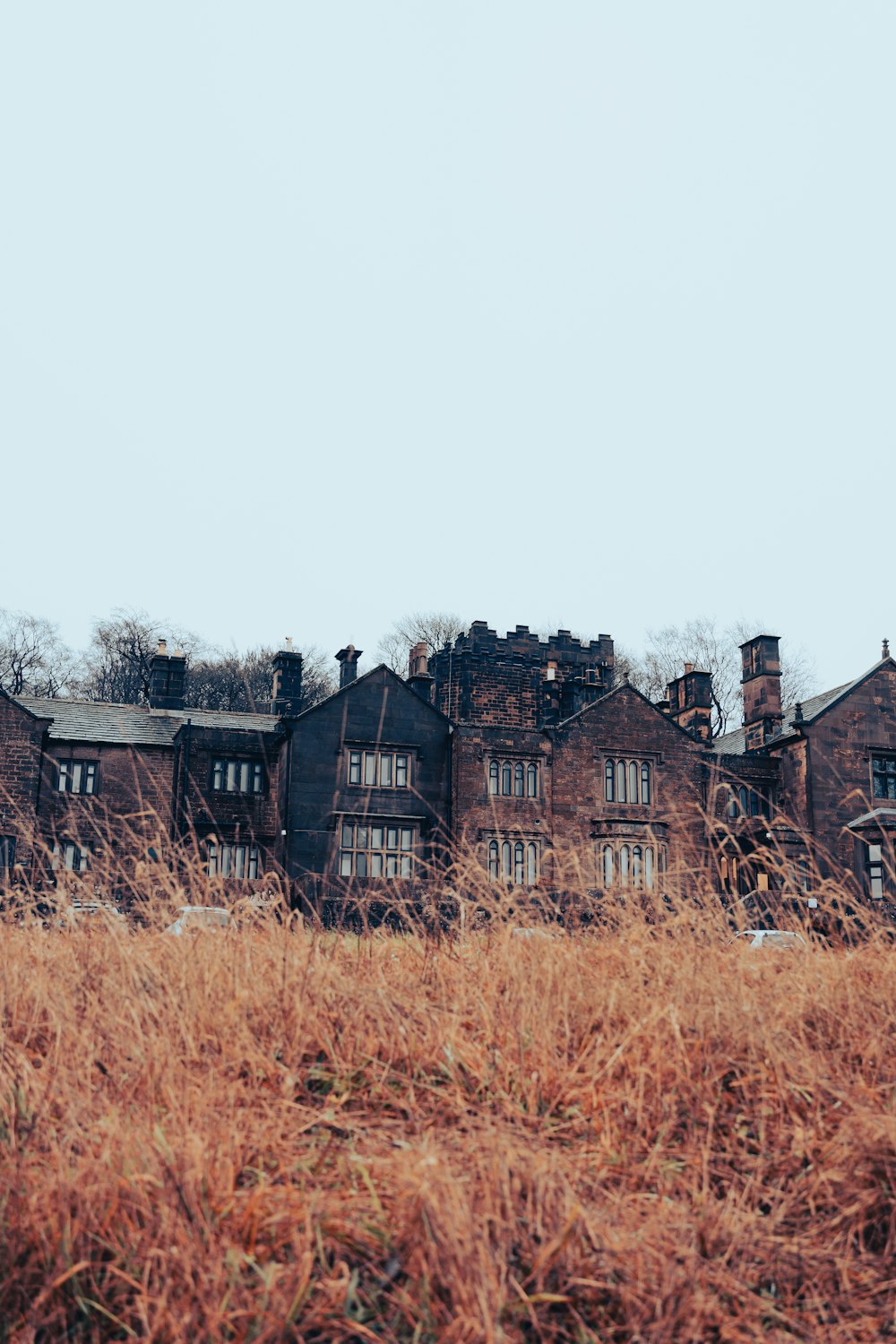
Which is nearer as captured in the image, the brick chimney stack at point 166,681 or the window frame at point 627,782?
the window frame at point 627,782

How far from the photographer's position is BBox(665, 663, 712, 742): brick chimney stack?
40.3m

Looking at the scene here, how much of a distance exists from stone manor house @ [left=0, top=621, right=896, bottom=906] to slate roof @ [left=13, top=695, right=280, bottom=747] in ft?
0.24

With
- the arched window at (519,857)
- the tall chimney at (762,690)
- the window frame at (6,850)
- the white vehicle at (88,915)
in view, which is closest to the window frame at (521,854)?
the arched window at (519,857)

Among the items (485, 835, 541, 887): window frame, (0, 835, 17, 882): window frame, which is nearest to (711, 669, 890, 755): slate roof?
(485, 835, 541, 887): window frame

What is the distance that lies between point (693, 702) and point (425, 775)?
1016 centimetres

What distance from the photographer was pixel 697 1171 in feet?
17.2

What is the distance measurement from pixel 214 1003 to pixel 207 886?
3.46ft

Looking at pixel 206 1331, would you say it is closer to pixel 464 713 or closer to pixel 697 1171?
pixel 697 1171

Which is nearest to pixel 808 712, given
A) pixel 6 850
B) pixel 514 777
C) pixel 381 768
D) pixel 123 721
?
pixel 514 777

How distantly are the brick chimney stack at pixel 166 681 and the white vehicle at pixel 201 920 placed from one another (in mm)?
31577

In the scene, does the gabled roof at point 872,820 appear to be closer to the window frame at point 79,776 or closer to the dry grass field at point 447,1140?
the window frame at point 79,776

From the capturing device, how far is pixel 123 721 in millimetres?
35844

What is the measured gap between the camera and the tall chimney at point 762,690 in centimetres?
4050

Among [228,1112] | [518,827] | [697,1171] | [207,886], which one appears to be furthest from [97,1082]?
[518,827]
